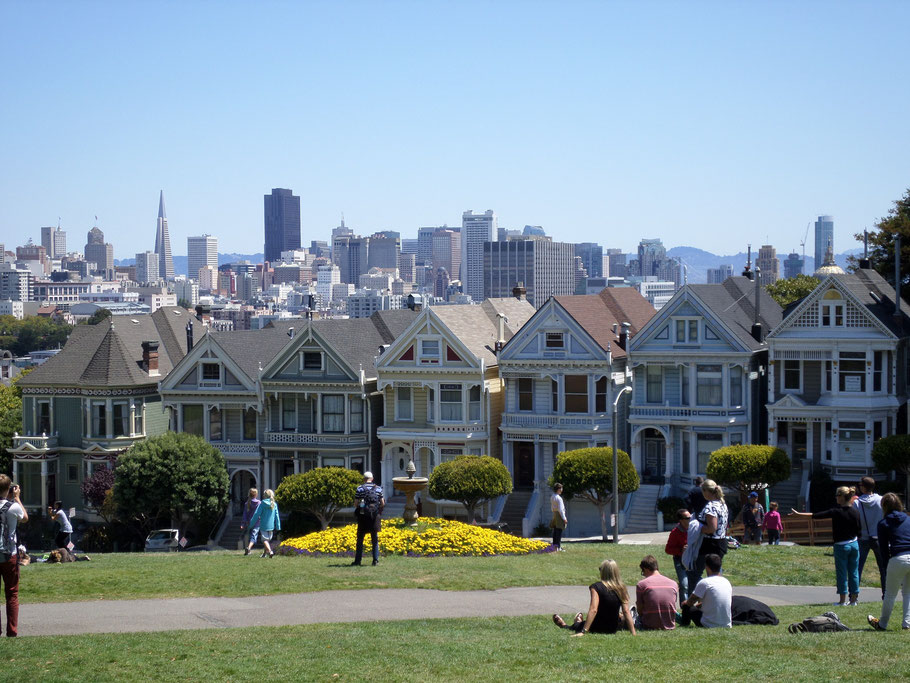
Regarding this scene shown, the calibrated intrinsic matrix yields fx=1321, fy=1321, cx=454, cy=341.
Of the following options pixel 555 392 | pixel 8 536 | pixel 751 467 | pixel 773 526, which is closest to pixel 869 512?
pixel 8 536

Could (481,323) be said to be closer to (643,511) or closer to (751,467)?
(643,511)

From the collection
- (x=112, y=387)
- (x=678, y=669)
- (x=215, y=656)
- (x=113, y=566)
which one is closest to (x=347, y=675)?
(x=215, y=656)

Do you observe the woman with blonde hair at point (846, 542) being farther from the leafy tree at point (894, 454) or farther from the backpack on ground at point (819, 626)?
the leafy tree at point (894, 454)

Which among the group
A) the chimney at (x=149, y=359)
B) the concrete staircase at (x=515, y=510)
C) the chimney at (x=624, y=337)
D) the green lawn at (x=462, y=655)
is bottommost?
the concrete staircase at (x=515, y=510)

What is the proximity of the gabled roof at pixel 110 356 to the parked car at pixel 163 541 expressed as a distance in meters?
8.42

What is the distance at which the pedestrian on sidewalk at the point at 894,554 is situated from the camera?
64.6 ft

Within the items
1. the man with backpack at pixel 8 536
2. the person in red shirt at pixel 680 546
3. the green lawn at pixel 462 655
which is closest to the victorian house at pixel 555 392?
the person in red shirt at pixel 680 546

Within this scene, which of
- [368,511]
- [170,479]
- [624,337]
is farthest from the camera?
[624,337]

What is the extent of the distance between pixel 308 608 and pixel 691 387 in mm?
28599

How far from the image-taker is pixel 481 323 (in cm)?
5619

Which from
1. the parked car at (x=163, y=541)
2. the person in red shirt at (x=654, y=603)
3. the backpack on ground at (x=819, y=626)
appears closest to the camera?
the backpack on ground at (x=819, y=626)

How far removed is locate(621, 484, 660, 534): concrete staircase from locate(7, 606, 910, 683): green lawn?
91.8ft

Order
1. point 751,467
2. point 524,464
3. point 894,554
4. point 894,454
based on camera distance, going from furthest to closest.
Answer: point 524,464 < point 751,467 < point 894,454 < point 894,554

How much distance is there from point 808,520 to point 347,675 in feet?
86.1
